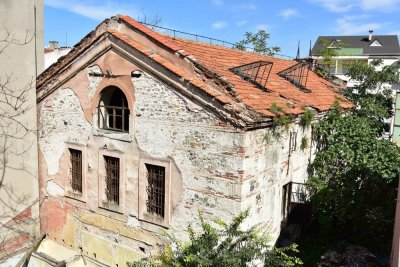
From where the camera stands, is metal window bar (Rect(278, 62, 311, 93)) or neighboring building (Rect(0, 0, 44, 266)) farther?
metal window bar (Rect(278, 62, 311, 93))

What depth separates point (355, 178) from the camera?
11.2m

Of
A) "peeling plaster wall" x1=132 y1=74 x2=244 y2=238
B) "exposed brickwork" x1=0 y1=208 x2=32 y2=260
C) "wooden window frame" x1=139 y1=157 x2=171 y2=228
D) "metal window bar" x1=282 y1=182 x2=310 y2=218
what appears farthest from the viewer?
"exposed brickwork" x1=0 y1=208 x2=32 y2=260

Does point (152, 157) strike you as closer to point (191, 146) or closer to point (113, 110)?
point (191, 146)

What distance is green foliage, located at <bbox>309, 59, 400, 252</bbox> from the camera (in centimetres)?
1047

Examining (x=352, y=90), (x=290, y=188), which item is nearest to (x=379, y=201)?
(x=290, y=188)

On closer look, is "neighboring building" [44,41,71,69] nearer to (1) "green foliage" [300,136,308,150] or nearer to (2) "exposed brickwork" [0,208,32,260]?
(2) "exposed brickwork" [0,208,32,260]

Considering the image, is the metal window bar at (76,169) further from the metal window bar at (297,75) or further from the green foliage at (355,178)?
the metal window bar at (297,75)

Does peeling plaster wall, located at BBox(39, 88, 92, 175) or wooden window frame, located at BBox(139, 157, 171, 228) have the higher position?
peeling plaster wall, located at BBox(39, 88, 92, 175)

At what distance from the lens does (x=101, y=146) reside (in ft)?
34.3

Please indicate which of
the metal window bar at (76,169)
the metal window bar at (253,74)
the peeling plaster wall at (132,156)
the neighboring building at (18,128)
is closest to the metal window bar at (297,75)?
the metal window bar at (253,74)

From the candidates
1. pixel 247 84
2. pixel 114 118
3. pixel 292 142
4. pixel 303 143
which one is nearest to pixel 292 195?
pixel 303 143

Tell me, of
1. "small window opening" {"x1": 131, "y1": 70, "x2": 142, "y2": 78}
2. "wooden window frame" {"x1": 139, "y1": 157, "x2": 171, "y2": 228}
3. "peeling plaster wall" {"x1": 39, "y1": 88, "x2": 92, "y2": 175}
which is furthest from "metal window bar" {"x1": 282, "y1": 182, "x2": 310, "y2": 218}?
"peeling plaster wall" {"x1": 39, "y1": 88, "x2": 92, "y2": 175}

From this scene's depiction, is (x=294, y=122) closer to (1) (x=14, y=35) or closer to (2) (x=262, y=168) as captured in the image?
(2) (x=262, y=168)

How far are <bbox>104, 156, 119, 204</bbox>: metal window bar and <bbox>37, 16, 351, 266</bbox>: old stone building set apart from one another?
3 cm
